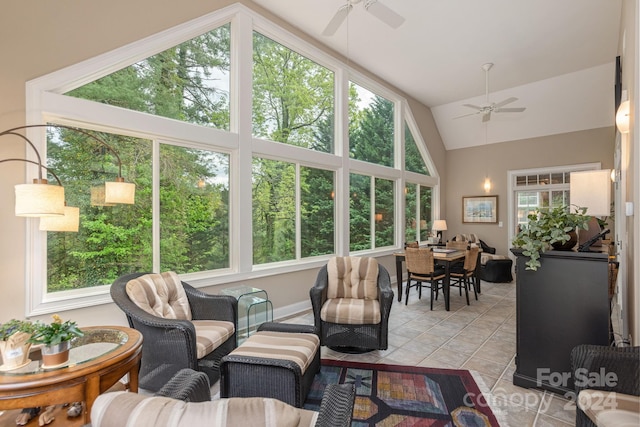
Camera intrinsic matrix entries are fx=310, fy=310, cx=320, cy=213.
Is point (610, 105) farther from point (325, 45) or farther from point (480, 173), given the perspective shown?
point (325, 45)

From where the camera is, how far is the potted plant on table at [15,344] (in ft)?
5.10

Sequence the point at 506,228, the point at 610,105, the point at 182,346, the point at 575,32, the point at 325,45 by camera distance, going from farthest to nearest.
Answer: the point at 506,228, the point at 610,105, the point at 325,45, the point at 575,32, the point at 182,346

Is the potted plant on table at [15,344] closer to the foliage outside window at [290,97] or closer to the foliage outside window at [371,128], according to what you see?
the foliage outside window at [290,97]

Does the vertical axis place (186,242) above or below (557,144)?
below

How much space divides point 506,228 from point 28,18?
363 inches

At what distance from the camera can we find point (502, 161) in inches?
320

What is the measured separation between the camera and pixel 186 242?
11.8ft

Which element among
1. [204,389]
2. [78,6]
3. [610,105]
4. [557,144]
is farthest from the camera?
[557,144]

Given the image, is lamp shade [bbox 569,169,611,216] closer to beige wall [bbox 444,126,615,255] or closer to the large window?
the large window

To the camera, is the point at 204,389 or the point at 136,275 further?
the point at 136,275

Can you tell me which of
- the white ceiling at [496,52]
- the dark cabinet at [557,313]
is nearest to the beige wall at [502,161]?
the white ceiling at [496,52]

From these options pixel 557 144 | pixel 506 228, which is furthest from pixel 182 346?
pixel 557 144

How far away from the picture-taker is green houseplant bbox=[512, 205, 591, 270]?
95.9 inches

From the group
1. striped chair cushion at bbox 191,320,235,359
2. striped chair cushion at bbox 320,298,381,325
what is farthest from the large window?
striped chair cushion at bbox 320,298,381,325
